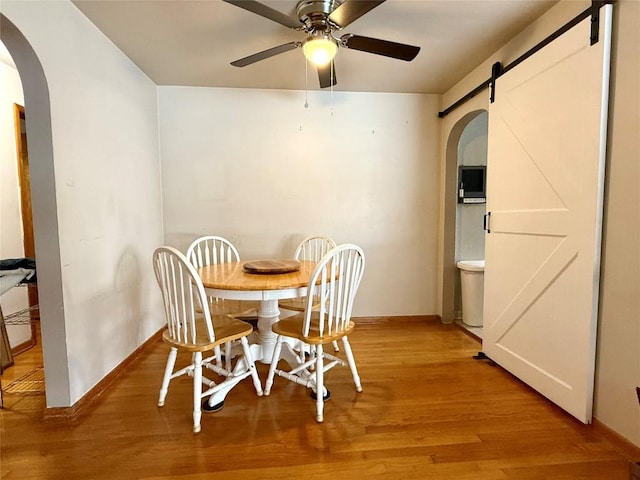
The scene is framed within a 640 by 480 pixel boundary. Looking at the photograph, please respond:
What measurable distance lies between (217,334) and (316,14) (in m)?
1.81

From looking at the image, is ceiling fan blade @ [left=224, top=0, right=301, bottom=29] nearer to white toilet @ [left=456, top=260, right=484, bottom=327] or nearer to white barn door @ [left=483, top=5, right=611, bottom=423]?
white barn door @ [left=483, top=5, right=611, bottom=423]

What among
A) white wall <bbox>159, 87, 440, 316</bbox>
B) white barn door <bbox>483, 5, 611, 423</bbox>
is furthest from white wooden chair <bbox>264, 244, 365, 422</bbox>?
white wall <bbox>159, 87, 440, 316</bbox>

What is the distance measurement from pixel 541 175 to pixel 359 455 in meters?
1.80

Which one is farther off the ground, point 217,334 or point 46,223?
point 46,223

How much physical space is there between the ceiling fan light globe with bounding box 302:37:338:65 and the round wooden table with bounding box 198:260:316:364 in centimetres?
128

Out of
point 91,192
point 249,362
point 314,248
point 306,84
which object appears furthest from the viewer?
point 314,248

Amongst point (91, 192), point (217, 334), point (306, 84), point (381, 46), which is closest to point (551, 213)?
point (381, 46)

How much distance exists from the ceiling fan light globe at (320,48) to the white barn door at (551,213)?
121cm

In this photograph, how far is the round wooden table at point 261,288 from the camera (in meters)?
1.66

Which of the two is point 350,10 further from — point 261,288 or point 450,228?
point 450,228

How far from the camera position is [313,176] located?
3148 millimetres

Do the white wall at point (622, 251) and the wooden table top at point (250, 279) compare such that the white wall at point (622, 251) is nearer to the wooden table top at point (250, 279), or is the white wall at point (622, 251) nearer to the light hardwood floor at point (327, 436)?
the light hardwood floor at point (327, 436)

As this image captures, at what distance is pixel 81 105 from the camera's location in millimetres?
1865

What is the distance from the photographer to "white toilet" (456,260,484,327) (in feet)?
9.86
